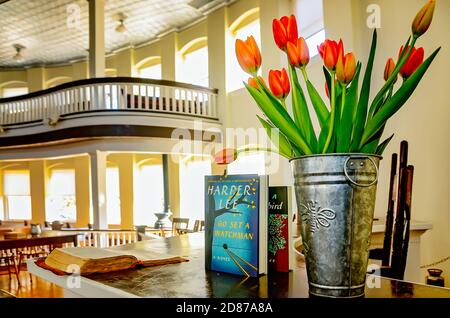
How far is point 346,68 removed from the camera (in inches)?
31.1

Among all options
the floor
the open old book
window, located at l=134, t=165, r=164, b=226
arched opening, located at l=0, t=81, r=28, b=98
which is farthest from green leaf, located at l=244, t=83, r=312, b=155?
arched opening, located at l=0, t=81, r=28, b=98

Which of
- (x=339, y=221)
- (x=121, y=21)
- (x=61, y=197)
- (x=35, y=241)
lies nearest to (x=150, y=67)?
(x=121, y=21)

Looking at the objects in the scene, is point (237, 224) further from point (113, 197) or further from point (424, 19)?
point (113, 197)

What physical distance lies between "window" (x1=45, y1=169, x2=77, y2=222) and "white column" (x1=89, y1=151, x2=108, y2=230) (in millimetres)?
5362

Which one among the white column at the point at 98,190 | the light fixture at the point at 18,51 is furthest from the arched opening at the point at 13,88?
the white column at the point at 98,190

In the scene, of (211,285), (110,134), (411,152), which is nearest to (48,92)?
(110,134)

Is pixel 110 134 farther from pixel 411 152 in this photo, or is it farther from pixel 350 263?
pixel 350 263

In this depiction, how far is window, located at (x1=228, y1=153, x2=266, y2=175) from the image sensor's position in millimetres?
8367

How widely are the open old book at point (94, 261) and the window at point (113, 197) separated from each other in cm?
1132

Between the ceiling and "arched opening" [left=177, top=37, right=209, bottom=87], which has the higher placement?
the ceiling

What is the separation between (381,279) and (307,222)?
340 millimetres

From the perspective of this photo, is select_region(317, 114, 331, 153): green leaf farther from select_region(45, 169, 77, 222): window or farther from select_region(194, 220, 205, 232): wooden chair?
select_region(45, 169, 77, 222): window

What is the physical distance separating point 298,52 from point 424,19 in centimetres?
27

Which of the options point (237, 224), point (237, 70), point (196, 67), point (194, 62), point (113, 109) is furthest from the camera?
point (194, 62)
